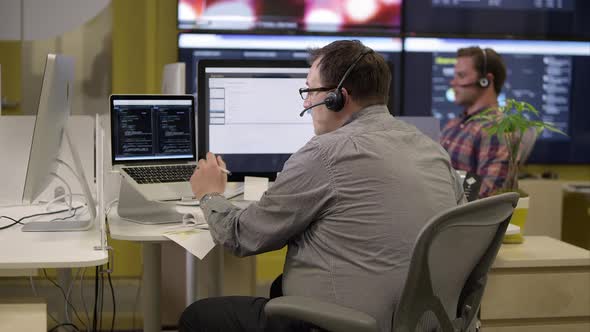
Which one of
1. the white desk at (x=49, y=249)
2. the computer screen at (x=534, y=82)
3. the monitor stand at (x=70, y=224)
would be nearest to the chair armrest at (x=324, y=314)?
the white desk at (x=49, y=249)

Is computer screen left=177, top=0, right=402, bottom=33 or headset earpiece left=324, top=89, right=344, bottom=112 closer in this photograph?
headset earpiece left=324, top=89, right=344, bottom=112

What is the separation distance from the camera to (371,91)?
194 centimetres

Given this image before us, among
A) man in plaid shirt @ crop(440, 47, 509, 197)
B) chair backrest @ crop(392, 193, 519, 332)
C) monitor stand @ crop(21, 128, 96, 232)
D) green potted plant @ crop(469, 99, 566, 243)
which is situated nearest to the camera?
chair backrest @ crop(392, 193, 519, 332)

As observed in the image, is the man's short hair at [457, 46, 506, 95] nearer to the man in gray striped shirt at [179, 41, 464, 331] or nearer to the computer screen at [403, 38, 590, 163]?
the computer screen at [403, 38, 590, 163]

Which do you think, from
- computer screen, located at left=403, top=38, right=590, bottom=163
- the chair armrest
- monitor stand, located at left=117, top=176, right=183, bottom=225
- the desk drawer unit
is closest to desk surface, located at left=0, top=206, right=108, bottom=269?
monitor stand, located at left=117, top=176, right=183, bottom=225

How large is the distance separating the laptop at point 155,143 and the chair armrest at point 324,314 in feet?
2.47

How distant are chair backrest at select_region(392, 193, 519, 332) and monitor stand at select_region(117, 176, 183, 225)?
94 centimetres

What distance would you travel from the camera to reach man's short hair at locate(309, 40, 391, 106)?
1.92 meters

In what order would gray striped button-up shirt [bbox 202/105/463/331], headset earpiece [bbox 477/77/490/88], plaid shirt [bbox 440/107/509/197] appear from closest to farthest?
gray striped button-up shirt [bbox 202/105/463/331] < plaid shirt [bbox 440/107/509/197] < headset earpiece [bbox 477/77/490/88]

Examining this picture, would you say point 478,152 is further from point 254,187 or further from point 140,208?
point 140,208

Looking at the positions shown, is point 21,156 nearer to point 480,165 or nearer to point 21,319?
point 21,319

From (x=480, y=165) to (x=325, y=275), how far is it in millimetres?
1716

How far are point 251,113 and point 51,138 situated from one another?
71cm

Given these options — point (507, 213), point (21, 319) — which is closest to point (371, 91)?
point (507, 213)
